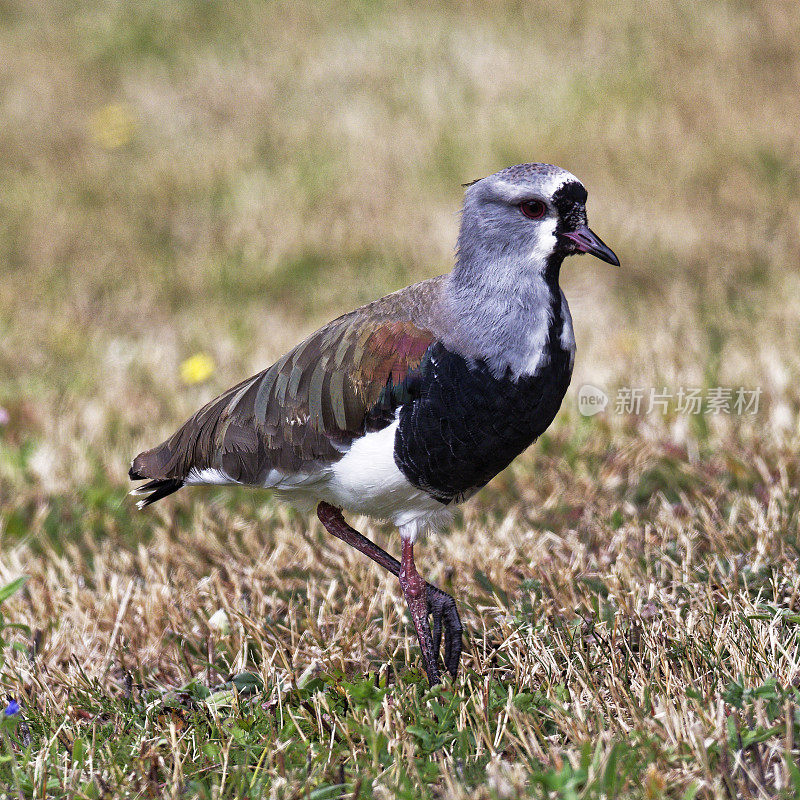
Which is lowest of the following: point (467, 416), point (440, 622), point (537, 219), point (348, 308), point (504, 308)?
point (440, 622)

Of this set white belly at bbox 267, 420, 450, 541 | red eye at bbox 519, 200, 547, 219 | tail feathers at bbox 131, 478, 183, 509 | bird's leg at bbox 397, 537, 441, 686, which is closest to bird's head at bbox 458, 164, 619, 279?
red eye at bbox 519, 200, 547, 219

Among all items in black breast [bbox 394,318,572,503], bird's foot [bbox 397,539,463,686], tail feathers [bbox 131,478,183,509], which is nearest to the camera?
black breast [bbox 394,318,572,503]

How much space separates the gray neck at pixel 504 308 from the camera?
2.62 metres

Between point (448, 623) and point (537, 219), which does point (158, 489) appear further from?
point (537, 219)

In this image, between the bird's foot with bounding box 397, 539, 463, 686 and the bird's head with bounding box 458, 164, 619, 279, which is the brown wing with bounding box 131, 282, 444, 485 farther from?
the bird's foot with bounding box 397, 539, 463, 686

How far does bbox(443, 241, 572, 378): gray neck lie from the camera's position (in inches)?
103

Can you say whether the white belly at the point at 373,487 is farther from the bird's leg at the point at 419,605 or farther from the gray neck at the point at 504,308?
the gray neck at the point at 504,308

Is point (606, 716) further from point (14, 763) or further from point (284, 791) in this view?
point (14, 763)

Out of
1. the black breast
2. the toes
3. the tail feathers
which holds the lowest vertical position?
the toes

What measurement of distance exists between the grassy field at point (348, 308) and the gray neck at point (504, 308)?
0.81 m

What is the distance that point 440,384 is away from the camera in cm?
264

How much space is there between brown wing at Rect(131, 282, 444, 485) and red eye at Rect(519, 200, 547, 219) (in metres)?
0.37

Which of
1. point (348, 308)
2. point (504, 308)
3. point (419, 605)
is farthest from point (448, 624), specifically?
point (348, 308)

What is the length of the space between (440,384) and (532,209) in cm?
53
